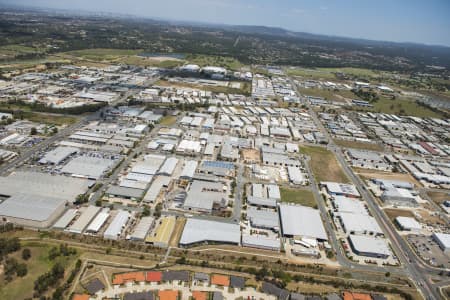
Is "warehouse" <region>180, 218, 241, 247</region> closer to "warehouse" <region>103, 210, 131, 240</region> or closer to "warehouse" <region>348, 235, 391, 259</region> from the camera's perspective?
"warehouse" <region>103, 210, 131, 240</region>

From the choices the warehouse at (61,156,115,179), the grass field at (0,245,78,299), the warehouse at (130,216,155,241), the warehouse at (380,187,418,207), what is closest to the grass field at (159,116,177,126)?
the warehouse at (61,156,115,179)

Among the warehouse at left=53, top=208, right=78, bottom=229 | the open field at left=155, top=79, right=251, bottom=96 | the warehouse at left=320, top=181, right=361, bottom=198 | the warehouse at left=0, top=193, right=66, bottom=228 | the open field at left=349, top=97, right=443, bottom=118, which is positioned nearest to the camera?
the warehouse at left=0, top=193, right=66, bottom=228

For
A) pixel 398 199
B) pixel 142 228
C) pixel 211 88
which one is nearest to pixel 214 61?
pixel 211 88

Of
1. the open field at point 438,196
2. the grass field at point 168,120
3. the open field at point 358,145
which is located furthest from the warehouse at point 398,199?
the grass field at point 168,120

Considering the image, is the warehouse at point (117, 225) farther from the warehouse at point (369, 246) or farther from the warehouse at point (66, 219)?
the warehouse at point (369, 246)

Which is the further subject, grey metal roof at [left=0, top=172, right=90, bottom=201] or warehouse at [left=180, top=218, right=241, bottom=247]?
grey metal roof at [left=0, top=172, right=90, bottom=201]

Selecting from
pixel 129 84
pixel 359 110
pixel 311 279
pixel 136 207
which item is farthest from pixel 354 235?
pixel 129 84

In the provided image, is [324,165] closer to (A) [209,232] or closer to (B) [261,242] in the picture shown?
(B) [261,242]
